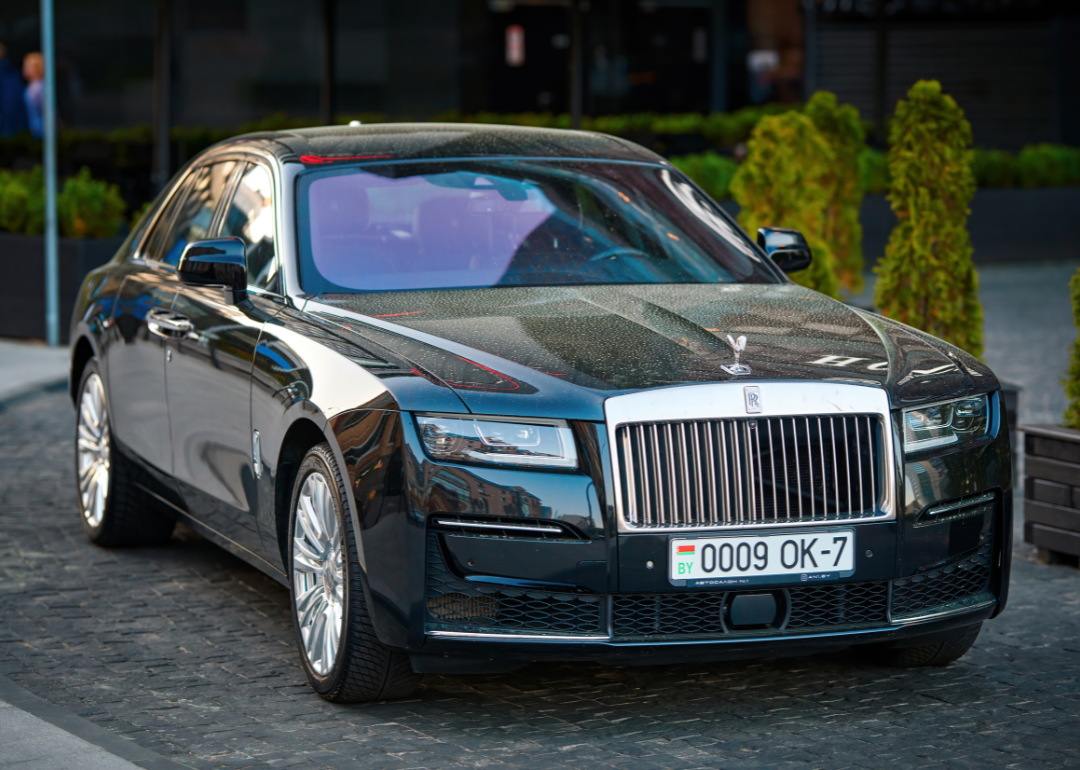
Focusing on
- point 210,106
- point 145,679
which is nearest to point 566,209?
point 145,679

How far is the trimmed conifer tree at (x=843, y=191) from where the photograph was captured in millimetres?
15352

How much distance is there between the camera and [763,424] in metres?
4.58

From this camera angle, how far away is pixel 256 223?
6.12m

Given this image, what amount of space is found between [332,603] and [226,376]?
112cm

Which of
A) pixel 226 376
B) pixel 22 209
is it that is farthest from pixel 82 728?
pixel 22 209

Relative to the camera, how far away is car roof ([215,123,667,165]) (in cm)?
620

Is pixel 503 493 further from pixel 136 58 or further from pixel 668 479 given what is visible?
pixel 136 58

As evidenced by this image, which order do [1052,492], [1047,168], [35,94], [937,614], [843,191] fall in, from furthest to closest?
[1047,168] → [35,94] → [843,191] → [1052,492] → [937,614]

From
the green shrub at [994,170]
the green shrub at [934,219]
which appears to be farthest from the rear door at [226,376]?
the green shrub at [994,170]

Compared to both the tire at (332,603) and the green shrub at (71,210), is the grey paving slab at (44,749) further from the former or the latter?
the green shrub at (71,210)

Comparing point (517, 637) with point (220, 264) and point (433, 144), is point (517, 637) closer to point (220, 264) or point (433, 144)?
point (220, 264)

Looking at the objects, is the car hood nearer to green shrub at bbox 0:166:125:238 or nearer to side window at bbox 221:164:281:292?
side window at bbox 221:164:281:292

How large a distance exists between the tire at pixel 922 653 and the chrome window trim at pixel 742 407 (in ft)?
2.95

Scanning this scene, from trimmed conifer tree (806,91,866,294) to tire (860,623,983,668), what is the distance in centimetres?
999
